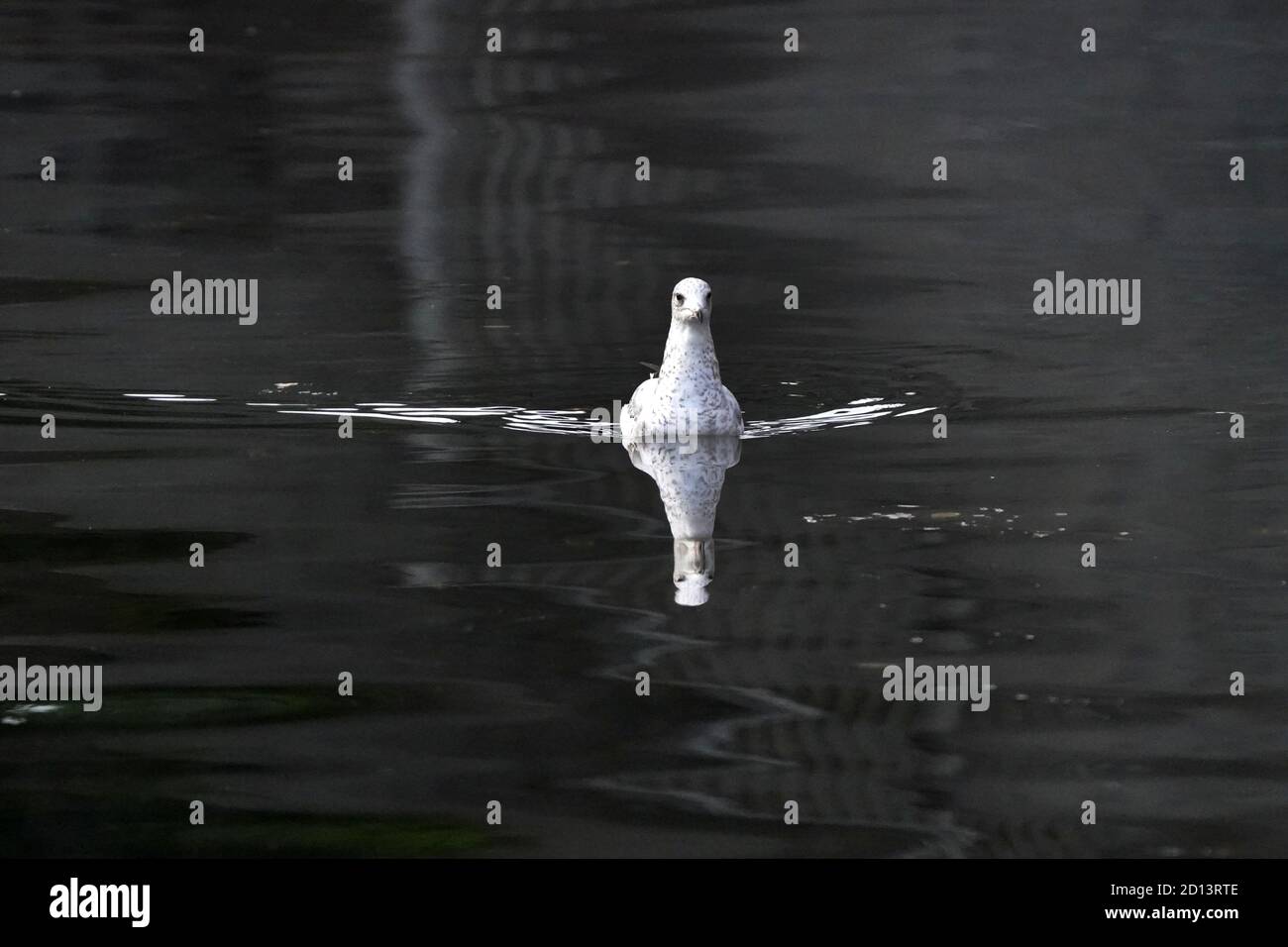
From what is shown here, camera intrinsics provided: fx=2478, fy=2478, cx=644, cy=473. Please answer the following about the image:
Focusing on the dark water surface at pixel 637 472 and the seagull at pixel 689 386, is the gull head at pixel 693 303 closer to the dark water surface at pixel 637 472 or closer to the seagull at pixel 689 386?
the seagull at pixel 689 386

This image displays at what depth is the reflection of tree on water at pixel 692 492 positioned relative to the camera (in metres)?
10.6

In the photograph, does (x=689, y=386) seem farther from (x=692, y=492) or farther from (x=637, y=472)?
(x=692, y=492)

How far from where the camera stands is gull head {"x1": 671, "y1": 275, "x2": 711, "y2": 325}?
42.4ft

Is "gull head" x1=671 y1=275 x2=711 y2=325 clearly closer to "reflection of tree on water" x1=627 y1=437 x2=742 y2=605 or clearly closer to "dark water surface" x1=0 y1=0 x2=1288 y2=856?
"reflection of tree on water" x1=627 y1=437 x2=742 y2=605

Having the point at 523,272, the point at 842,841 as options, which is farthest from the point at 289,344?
the point at 842,841

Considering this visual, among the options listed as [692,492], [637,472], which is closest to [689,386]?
[637,472]

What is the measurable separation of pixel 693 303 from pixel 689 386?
1.45ft

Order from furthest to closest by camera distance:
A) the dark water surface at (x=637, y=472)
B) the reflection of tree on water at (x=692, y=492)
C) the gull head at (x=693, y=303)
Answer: the gull head at (x=693, y=303) → the reflection of tree on water at (x=692, y=492) → the dark water surface at (x=637, y=472)

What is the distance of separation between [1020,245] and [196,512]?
1056cm

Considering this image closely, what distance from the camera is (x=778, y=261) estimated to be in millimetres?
20188

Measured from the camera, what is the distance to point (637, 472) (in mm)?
12672

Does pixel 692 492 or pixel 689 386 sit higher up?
pixel 689 386

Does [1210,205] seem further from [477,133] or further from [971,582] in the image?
[971,582]

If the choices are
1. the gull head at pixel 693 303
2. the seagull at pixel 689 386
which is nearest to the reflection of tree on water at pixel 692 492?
the seagull at pixel 689 386
